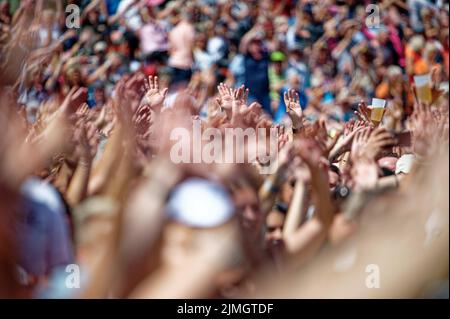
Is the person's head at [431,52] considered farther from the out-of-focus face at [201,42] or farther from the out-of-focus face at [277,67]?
the out-of-focus face at [201,42]

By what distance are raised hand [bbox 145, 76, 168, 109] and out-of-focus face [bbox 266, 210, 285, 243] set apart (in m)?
0.99

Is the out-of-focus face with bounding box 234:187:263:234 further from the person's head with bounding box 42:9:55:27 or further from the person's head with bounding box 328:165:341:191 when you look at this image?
the person's head with bounding box 42:9:55:27

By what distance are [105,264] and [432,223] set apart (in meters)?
1.19

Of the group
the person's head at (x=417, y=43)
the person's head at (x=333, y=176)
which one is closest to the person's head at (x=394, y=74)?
the person's head at (x=417, y=43)

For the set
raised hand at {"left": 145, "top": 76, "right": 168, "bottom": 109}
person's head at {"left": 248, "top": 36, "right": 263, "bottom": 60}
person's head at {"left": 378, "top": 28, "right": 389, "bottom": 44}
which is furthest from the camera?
person's head at {"left": 378, "top": 28, "right": 389, "bottom": 44}

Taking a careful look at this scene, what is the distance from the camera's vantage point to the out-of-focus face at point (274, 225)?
8.89ft

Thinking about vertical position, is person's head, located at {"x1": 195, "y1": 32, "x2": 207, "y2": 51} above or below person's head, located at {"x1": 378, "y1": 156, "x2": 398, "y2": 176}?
below

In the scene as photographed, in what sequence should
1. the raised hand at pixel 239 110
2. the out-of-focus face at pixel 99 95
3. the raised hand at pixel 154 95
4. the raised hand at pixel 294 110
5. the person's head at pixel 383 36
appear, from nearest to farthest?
the raised hand at pixel 239 110, the raised hand at pixel 154 95, the raised hand at pixel 294 110, the out-of-focus face at pixel 99 95, the person's head at pixel 383 36

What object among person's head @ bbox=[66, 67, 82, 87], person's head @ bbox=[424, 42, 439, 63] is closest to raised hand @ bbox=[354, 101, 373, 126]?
person's head @ bbox=[66, 67, 82, 87]

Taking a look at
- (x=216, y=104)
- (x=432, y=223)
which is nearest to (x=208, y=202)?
(x=432, y=223)

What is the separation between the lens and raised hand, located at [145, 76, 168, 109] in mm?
3679

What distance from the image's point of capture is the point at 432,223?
109 inches

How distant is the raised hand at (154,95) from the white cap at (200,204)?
136 centimetres
